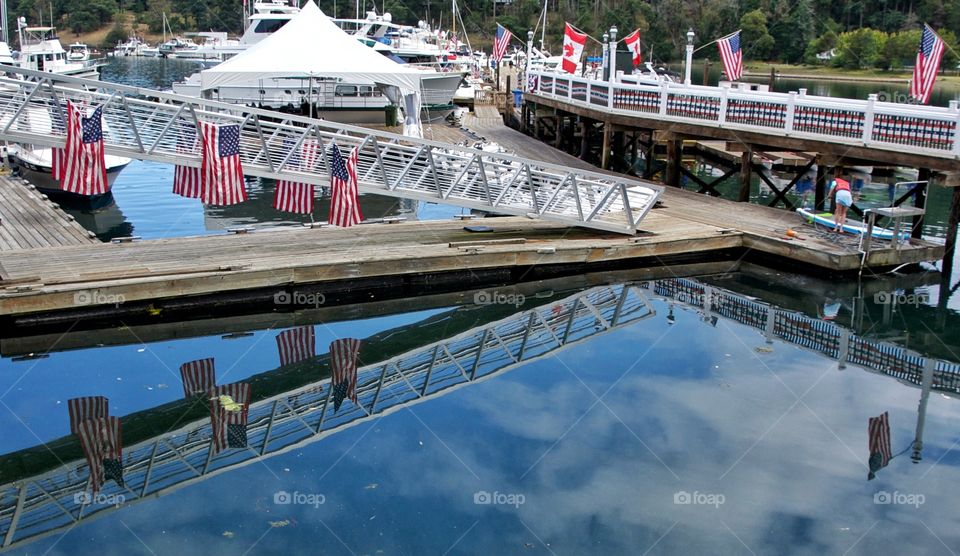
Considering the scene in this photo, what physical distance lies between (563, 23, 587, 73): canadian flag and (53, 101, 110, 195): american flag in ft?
64.2

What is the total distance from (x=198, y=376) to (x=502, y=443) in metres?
5.25

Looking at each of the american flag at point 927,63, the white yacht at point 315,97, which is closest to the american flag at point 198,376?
the american flag at point 927,63

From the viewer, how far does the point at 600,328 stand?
56.6ft

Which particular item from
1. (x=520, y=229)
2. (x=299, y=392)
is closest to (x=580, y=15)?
(x=520, y=229)

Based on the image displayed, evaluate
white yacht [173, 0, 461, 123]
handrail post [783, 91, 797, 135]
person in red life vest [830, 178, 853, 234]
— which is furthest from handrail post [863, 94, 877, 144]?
white yacht [173, 0, 461, 123]

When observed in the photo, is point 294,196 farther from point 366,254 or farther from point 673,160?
point 673,160

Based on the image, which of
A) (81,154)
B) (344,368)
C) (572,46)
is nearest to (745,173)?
(572,46)

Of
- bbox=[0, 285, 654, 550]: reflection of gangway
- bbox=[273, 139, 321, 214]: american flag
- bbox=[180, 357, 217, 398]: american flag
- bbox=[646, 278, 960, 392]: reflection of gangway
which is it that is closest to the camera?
bbox=[0, 285, 654, 550]: reflection of gangway

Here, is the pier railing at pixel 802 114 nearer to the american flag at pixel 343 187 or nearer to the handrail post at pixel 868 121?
the handrail post at pixel 868 121

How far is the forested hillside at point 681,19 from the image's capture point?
3642 inches

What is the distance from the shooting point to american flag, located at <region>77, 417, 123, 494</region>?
37.6 feet

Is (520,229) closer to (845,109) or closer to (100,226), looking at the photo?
(845,109)

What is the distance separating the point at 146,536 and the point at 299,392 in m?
4.45

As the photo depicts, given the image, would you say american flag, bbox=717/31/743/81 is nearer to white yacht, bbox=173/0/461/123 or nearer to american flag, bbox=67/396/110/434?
white yacht, bbox=173/0/461/123
